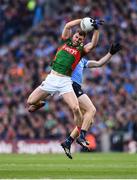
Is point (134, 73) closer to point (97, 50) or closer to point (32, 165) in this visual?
point (97, 50)

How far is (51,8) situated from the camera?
35.4m

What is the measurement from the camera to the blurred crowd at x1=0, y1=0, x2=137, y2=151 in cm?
2877

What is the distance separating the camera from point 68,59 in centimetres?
1752

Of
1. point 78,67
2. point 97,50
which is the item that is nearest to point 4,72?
point 97,50

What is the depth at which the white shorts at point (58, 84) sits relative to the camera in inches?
685

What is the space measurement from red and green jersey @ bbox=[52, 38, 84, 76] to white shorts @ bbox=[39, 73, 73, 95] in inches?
5.1

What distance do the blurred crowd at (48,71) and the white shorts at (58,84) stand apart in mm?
10313

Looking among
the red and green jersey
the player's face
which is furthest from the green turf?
the player's face

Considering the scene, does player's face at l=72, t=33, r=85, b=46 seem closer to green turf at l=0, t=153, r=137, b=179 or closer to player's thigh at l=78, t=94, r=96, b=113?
player's thigh at l=78, t=94, r=96, b=113

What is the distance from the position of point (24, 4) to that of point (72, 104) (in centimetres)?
1902

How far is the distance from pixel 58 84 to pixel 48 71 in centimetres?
1407

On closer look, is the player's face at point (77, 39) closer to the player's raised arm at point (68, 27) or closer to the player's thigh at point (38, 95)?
the player's raised arm at point (68, 27)

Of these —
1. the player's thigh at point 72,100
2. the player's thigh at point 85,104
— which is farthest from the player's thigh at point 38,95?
the player's thigh at point 85,104

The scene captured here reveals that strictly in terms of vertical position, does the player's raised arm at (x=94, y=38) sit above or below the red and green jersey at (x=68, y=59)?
above
